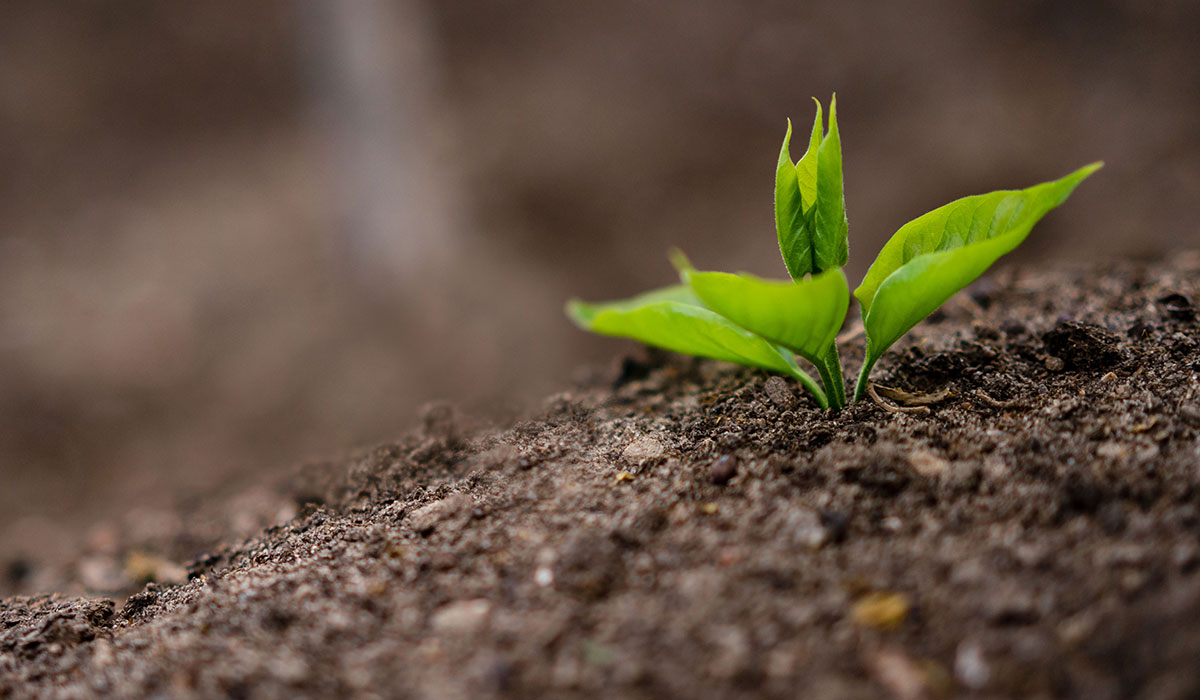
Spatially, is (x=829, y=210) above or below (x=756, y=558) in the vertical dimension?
above

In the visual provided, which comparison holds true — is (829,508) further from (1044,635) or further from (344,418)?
(344,418)

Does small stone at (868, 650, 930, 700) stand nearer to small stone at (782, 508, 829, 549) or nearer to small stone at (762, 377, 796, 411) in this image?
small stone at (782, 508, 829, 549)

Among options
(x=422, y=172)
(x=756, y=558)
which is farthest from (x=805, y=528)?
(x=422, y=172)

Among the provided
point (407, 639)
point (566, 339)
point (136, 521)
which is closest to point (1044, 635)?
point (407, 639)

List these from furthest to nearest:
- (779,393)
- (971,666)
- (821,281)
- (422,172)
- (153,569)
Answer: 1. (422,172)
2. (153,569)
3. (779,393)
4. (821,281)
5. (971,666)

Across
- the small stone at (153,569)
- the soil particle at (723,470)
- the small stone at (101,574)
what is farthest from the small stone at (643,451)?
the small stone at (101,574)

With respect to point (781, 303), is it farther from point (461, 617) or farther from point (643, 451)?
point (461, 617)
